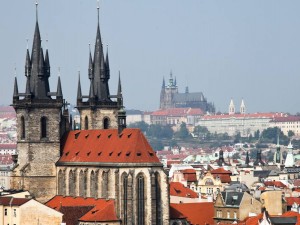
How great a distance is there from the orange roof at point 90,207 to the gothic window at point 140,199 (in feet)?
6.07

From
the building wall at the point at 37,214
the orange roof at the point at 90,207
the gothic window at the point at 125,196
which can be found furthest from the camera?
the gothic window at the point at 125,196

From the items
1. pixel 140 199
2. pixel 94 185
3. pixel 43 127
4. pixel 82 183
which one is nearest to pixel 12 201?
pixel 94 185

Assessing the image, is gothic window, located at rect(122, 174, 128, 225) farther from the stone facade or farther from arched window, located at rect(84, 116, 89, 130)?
arched window, located at rect(84, 116, 89, 130)

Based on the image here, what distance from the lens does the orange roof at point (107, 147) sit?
10581 centimetres

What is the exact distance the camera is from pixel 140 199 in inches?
4126

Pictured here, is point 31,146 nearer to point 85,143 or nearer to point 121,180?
point 85,143

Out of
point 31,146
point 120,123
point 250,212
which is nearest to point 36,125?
point 31,146

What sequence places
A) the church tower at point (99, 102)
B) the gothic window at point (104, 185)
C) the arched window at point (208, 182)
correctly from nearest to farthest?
the gothic window at point (104, 185), the church tower at point (99, 102), the arched window at point (208, 182)

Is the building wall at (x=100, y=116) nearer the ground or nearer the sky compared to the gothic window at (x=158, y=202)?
nearer the sky

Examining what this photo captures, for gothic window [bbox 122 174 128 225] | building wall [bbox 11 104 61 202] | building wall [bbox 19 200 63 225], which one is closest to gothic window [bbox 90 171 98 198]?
gothic window [bbox 122 174 128 225]

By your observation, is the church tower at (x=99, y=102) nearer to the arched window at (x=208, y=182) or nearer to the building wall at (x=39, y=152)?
the building wall at (x=39, y=152)

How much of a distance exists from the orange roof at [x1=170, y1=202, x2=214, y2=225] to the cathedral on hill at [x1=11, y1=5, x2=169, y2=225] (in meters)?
6.52

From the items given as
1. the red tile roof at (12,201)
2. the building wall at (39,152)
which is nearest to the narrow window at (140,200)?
the red tile roof at (12,201)

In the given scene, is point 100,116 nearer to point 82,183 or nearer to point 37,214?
point 82,183
